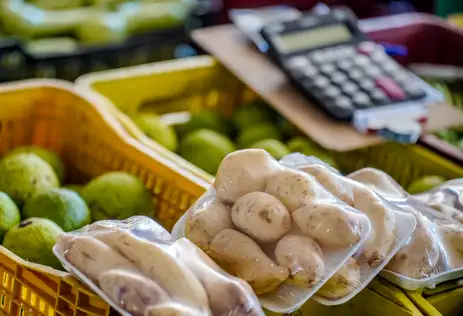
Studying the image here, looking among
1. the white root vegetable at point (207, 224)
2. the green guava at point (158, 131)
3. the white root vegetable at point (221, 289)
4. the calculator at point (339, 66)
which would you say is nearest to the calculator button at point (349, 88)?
the calculator at point (339, 66)

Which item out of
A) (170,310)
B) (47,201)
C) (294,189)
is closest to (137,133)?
(47,201)

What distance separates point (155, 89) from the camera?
1771mm

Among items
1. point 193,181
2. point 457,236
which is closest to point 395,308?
point 457,236

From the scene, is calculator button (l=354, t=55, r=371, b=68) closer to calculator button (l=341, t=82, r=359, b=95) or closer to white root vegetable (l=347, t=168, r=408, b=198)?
calculator button (l=341, t=82, r=359, b=95)

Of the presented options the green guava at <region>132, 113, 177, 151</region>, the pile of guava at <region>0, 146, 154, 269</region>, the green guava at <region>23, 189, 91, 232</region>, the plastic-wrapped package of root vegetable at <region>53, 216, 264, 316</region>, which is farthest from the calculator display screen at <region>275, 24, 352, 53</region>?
the plastic-wrapped package of root vegetable at <region>53, 216, 264, 316</region>

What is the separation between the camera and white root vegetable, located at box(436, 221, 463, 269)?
42.8 inches

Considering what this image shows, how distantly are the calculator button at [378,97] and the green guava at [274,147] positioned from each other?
222 mm

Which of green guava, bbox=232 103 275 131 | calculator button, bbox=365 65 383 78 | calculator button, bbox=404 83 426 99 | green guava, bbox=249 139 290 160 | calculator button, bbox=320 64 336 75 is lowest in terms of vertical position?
green guava, bbox=232 103 275 131

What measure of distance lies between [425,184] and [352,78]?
340mm

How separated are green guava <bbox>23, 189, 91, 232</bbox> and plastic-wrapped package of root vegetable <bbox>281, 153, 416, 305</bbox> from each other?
1.30 ft

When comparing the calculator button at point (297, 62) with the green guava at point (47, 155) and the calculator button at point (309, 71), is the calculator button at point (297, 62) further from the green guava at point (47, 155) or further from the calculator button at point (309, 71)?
the green guava at point (47, 155)

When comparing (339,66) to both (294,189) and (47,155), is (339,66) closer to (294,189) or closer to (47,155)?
(47,155)

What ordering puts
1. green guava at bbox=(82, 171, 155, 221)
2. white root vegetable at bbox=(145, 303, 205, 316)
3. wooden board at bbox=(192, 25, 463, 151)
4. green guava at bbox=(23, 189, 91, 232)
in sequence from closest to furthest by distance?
1. white root vegetable at bbox=(145, 303, 205, 316)
2. green guava at bbox=(23, 189, 91, 232)
3. green guava at bbox=(82, 171, 155, 221)
4. wooden board at bbox=(192, 25, 463, 151)

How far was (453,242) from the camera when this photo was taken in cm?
110
